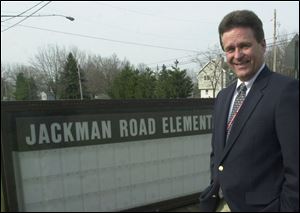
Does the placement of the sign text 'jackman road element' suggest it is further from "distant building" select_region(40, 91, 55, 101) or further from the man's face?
"distant building" select_region(40, 91, 55, 101)

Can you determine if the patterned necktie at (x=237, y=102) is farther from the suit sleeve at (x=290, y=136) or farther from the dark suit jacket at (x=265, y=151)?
the suit sleeve at (x=290, y=136)

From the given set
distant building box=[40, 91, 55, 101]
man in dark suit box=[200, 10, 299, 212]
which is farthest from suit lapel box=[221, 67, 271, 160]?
distant building box=[40, 91, 55, 101]

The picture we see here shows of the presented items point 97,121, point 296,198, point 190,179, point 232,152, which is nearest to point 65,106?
point 97,121

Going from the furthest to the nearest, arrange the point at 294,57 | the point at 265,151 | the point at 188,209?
the point at 188,209
the point at 294,57
the point at 265,151

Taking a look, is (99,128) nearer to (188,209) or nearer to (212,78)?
(188,209)

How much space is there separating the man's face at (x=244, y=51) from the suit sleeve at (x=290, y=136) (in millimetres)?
260

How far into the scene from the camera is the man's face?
198 cm

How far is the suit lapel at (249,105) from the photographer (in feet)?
6.26

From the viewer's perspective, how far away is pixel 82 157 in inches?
171

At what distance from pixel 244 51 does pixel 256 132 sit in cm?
44

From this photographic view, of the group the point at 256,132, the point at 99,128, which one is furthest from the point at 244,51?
the point at 99,128

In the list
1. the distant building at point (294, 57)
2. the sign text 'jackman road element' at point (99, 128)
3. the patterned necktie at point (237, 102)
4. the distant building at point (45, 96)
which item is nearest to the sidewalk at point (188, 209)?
the sign text 'jackman road element' at point (99, 128)

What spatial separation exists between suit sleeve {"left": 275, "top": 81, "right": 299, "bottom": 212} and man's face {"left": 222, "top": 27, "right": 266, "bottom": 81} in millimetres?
260

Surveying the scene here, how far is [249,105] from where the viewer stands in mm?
1931
